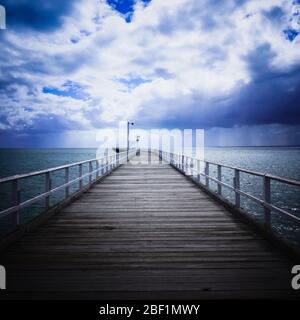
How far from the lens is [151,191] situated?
1060 centimetres

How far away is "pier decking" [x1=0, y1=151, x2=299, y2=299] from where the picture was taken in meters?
3.37

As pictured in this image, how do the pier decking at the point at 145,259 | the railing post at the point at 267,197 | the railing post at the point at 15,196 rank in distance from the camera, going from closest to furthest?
the pier decking at the point at 145,259 < the railing post at the point at 15,196 < the railing post at the point at 267,197

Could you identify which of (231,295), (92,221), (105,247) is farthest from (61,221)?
(231,295)

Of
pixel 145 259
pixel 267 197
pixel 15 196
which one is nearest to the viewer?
pixel 145 259

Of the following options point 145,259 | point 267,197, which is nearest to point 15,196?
point 145,259

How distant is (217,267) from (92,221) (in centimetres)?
332

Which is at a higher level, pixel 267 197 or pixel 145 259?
pixel 267 197

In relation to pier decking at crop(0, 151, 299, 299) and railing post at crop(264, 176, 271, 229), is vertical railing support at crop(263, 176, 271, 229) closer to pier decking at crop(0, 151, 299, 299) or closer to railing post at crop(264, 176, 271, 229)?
railing post at crop(264, 176, 271, 229)

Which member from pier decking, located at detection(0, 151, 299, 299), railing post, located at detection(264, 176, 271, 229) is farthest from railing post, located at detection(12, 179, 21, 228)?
railing post, located at detection(264, 176, 271, 229)

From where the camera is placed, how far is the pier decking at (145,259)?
337 centimetres

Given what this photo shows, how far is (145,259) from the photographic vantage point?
4246 mm

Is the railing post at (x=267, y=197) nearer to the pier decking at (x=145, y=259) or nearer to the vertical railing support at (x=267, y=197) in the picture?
the vertical railing support at (x=267, y=197)

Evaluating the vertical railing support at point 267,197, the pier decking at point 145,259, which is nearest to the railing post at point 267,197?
the vertical railing support at point 267,197

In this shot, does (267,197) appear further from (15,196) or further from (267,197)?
(15,196)
